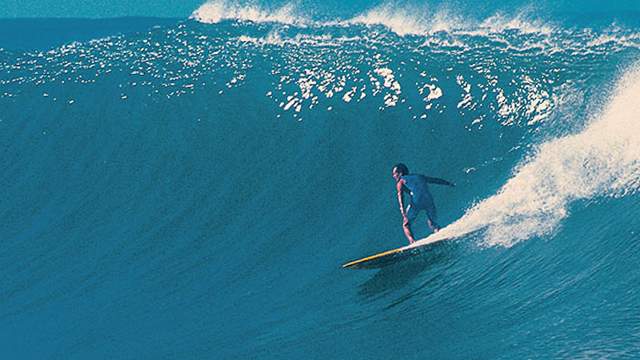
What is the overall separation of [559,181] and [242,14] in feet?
30.6

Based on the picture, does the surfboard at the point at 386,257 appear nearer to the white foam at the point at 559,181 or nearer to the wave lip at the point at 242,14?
the white foam at the point at 559,181

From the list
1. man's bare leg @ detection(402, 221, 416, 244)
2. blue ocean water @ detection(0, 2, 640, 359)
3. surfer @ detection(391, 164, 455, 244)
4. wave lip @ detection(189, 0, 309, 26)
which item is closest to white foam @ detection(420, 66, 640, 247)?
blue ocean water @ detection(0, 2, 640, 359)

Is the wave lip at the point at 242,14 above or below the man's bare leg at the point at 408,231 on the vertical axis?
above

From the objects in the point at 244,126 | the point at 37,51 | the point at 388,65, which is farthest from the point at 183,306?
the point at 37,51

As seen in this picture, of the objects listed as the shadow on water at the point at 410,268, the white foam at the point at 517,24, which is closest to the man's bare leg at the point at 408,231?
the shadow on water at the point at 410,268

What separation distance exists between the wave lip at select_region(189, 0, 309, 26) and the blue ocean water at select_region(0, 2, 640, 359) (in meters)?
0.09

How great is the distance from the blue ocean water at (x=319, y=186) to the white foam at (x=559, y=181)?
3 centimetres

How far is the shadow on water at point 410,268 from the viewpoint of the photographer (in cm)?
1145

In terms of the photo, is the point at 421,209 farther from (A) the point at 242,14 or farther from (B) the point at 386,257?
(A) the point at 242,14

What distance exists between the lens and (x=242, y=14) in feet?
66.6

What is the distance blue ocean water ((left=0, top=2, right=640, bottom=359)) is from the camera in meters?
10.9

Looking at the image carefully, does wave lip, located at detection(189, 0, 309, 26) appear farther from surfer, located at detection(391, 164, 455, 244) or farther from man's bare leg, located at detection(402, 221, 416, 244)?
man's bare leg, located at detection(402, 221, 416, 244)

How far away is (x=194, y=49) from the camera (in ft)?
61.8

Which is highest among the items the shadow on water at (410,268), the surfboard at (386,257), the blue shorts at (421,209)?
the blue shorts at (421,209)
